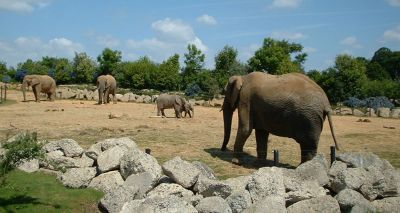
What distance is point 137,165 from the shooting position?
10.5 meters

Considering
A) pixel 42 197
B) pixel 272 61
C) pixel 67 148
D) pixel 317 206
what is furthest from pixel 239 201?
pixel 272 61

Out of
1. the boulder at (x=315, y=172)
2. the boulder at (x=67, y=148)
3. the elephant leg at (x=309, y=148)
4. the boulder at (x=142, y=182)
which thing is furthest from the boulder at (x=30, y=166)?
the elephant leg at (x=309, y=148)

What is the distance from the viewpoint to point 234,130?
20875 millimetres

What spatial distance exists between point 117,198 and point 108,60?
188 feet

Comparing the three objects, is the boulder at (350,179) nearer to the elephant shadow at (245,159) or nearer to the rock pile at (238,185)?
the rock pile at (238,185)

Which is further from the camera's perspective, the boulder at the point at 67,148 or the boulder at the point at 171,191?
the boulder at the point at 67,148

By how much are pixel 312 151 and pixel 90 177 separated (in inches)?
216

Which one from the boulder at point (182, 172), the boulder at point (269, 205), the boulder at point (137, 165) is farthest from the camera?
the boulder at point (137, 165)

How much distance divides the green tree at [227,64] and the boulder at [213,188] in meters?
47.6

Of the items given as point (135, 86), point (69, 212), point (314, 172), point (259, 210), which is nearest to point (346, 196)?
point (314, 172)

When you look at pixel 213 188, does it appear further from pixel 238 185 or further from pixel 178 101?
pixel 178 101

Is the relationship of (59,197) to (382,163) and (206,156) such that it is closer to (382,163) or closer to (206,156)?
(206,156)

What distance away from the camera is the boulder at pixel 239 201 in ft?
29.2

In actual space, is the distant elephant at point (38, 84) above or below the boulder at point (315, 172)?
above
